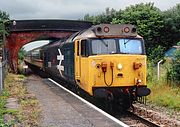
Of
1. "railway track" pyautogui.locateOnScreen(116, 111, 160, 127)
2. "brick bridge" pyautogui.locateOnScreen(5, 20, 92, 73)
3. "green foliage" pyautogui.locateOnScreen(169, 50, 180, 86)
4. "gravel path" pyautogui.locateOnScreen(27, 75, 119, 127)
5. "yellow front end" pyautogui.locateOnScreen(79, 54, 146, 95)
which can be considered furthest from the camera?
"brick bridge" pyautogui.locateOnScreen(5, 20, 92, 73)

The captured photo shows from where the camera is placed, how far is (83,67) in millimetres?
15242

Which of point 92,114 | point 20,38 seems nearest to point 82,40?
point 92,114

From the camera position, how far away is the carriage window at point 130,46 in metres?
14.6

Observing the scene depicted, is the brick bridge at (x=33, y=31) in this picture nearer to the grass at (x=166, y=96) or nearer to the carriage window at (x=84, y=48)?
the grass at (x=166, y=96)

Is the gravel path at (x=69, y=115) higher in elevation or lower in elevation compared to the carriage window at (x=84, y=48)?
lower

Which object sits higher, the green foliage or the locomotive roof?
the locomotive roof

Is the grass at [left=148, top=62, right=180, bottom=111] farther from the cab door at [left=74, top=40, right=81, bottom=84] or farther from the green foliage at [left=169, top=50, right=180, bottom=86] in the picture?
the cab door at [left=74, top=40, right=81, bottom=84]

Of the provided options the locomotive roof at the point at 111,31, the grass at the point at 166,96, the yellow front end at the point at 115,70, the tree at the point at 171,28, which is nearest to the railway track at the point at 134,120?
the yellow front end at the point at 115,70

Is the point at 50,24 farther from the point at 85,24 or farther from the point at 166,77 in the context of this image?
the point at 166,77

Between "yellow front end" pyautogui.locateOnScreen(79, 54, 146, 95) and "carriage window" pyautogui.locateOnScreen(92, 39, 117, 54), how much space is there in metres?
0.30

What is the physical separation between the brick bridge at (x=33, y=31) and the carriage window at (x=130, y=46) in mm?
28275

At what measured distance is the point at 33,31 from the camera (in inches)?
1706

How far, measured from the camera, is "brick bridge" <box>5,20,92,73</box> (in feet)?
141

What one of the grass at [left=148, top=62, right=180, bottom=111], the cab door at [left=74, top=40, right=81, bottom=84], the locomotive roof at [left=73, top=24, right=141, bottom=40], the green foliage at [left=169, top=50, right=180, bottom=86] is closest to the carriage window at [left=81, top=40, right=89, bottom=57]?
the locomotive roof at [left=73, top=24, right=141, bottom=40]
